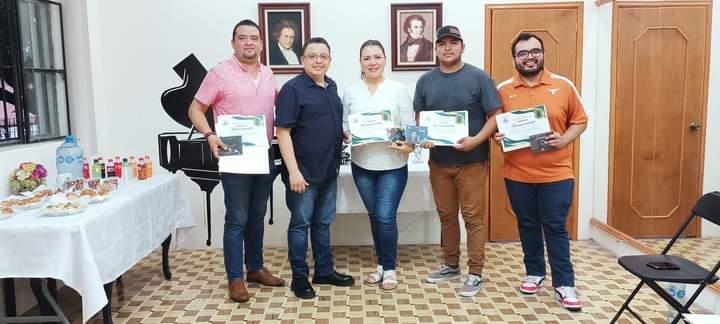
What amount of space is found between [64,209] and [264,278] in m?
1.39

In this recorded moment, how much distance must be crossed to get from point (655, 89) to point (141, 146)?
4.02 metres

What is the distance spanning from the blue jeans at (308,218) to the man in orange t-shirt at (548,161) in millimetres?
1106

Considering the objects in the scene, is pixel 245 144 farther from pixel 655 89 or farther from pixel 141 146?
pixel 655 89

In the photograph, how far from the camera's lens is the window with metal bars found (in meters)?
3.12

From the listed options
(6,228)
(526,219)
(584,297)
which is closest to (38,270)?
(6,228)

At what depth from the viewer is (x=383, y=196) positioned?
128 inches

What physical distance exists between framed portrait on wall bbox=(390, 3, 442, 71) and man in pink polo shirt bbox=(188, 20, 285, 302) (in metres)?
1.39

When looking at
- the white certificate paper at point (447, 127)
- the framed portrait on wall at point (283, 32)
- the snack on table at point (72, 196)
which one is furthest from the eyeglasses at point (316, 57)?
the snack on table at point (72, 196)

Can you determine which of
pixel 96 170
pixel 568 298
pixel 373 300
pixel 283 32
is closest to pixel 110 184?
pixel 96 170

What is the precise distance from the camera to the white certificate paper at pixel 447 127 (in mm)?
3100

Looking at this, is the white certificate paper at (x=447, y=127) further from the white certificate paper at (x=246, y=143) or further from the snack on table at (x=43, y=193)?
the snack on table at (x=43, y=193)

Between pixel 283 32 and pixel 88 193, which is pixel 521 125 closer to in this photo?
pixel 283 32

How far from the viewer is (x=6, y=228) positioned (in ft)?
7.47

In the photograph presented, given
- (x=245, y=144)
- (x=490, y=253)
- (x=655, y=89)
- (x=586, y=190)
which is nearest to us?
(x=245, y=144)
